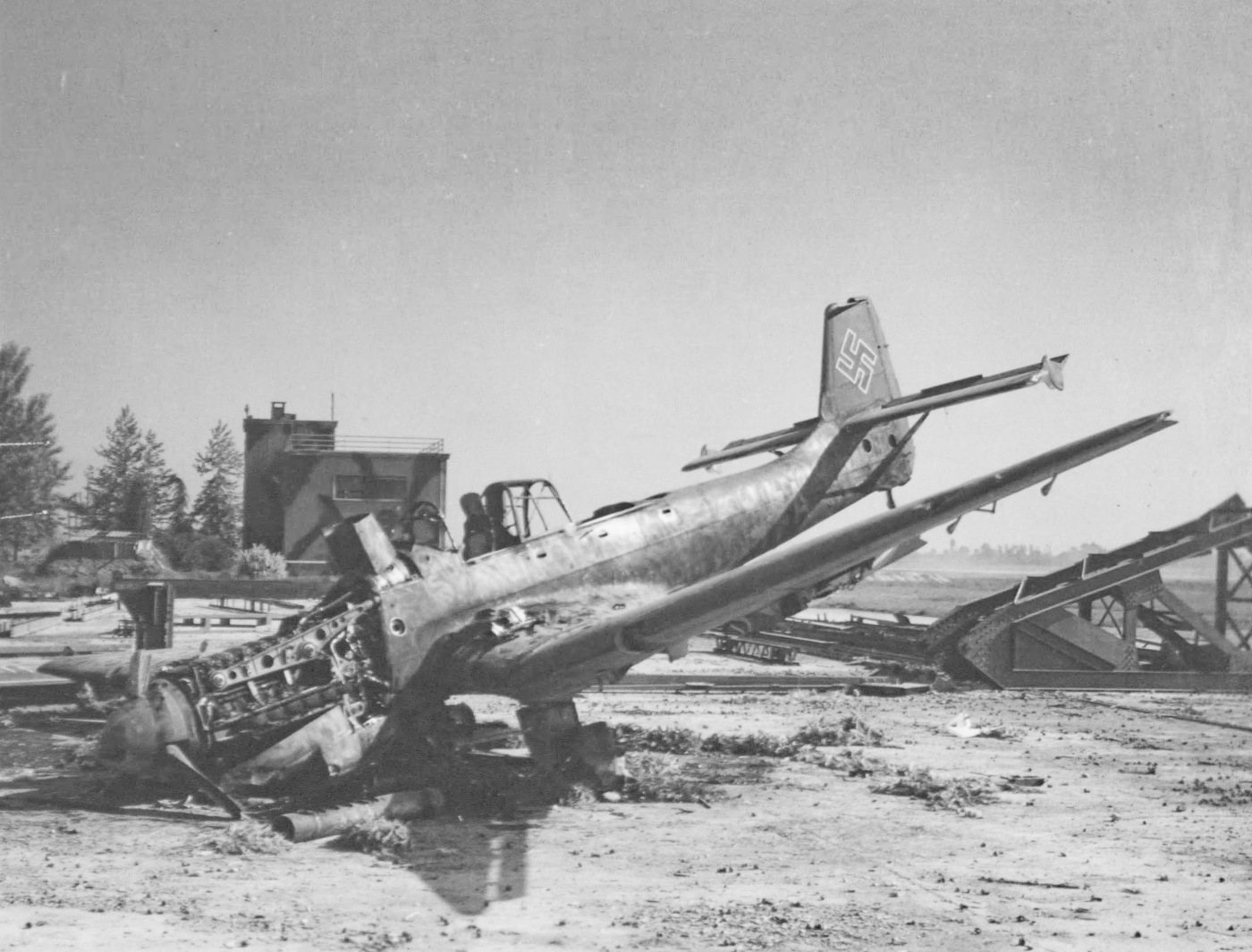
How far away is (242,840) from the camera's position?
890 centimetres

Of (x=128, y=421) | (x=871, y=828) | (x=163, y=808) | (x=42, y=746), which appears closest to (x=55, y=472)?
(x=128, y=421)

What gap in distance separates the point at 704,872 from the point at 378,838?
2623 mm

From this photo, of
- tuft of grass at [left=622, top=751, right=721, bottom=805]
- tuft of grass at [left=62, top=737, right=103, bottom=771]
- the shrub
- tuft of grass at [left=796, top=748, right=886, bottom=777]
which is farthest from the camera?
the shrub

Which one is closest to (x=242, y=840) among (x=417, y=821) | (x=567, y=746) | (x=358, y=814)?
(x=358, y=814)

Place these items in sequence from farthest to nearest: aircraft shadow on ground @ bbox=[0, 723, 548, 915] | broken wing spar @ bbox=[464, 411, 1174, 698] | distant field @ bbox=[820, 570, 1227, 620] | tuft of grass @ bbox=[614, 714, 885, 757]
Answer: distant field @ bbox=[820, 570, 1227, 620], tuft of grass @ bbox=[614, 714, 885, 757], broken wing spar @ bbox=[464, 411, 1174, 698], aircraft shadow on ground @ bbox=[0, 723, 548, 915]

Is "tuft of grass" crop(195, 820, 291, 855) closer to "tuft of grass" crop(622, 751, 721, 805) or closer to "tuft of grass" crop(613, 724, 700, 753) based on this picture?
"tuft of grass" crop(622, 751, 721, 805)

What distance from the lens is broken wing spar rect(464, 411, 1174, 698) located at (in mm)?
8758

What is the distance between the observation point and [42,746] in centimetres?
1326

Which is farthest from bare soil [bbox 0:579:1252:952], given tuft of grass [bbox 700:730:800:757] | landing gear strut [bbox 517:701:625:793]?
tuft of grass [bbox 700:730:800:757]

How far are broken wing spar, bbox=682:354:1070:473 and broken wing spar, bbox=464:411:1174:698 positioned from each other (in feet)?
8.42

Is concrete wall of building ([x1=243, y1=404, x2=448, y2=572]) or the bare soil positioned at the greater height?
concrete wall of building ([x1=243, y1=404, x2=448, y2=572])

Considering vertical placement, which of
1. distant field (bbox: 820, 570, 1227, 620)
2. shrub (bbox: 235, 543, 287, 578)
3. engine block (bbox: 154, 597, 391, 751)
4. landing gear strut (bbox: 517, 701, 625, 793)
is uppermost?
shrub (bbox: 235, 543, 287, 578)

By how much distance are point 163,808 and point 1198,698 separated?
16782mm

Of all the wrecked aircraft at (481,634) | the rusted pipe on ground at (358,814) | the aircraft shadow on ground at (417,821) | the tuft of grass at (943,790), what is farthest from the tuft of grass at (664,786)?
the rusted pipe on ground at (358,814)
